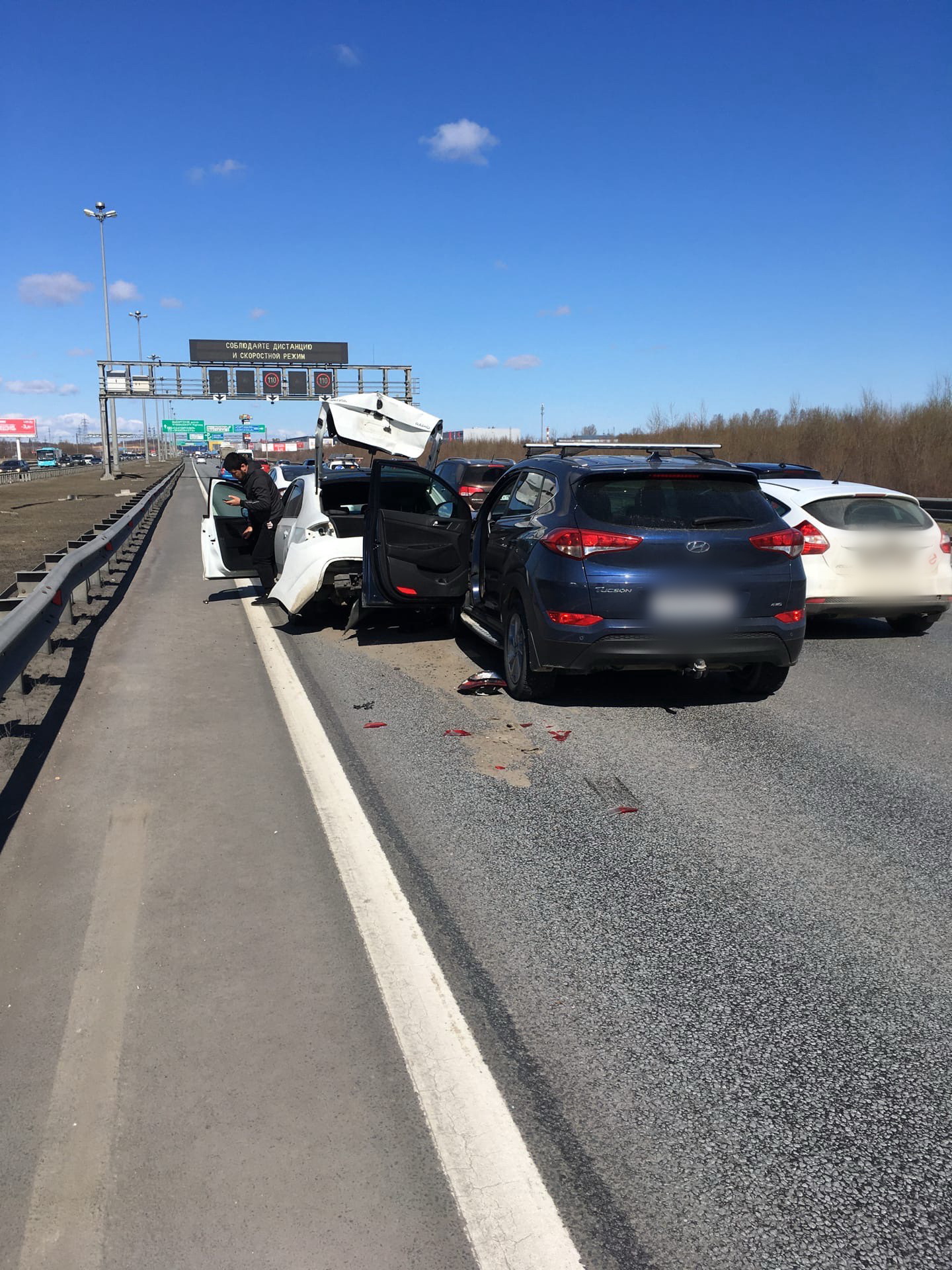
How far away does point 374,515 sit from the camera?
8234 mm

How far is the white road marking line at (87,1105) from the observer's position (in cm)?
228

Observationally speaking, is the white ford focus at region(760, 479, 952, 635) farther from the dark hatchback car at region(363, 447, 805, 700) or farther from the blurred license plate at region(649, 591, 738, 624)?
the blurred license plate at region(649, 591, 738, 624)

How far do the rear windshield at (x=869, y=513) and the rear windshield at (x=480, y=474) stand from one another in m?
11.4

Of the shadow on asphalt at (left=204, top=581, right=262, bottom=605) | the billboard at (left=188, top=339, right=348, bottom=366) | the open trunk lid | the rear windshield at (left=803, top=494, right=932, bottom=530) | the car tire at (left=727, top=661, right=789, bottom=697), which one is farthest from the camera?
the billboard at (left=188, top=339, right=348, bottom=366)

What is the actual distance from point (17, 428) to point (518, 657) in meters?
143

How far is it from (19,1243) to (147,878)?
1978 millimetres

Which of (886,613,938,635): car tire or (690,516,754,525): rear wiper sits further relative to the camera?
(886,613,938,635): car tire

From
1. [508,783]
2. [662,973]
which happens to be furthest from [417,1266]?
[508,783]

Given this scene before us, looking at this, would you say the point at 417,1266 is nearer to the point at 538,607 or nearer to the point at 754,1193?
the point at 754,1193

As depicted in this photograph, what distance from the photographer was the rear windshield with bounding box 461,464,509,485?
2003cm

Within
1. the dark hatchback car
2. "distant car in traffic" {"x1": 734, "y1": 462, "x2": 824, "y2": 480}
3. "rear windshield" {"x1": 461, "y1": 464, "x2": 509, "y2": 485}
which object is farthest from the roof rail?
"rear windshield" {"x1": 461, "y1": 464, "x2": 509, "y2": 485}

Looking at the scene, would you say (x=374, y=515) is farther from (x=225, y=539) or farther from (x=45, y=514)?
(x=45, y=514)

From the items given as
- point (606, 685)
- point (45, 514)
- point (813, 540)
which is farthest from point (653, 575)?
point (45, 514)

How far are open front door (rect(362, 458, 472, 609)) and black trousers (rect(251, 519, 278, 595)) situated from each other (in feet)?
8.30
